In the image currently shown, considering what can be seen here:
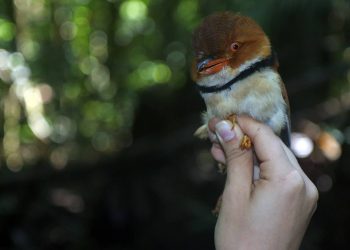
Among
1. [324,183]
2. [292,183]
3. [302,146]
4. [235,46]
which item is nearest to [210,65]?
[235,46]

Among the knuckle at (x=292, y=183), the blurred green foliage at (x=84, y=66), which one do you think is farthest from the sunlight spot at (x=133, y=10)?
the knuckle at (x=292, y=183)

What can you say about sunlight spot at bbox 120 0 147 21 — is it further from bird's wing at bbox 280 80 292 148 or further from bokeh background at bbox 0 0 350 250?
bird's wing at bbox 280 80 292 148

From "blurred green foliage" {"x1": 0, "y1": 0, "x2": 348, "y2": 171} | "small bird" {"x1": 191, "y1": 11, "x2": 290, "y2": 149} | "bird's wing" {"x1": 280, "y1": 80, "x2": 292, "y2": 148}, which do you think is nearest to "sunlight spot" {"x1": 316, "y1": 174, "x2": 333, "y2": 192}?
"blurred green foliage" {"x1": 0, "y1": 0, "x2": 348, "y2": 171}

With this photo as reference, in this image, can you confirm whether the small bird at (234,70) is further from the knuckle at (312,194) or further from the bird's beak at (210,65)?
the knuckle at (312,194)

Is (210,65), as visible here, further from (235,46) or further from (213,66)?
(235,46)

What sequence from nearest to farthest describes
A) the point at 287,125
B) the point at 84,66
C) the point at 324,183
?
the point at 287,125
the point at 324,183
the point at 84,66

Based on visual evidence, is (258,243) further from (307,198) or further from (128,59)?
(128,59)
